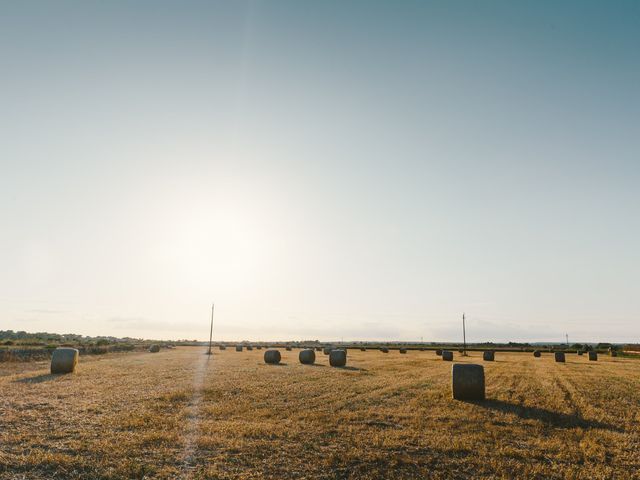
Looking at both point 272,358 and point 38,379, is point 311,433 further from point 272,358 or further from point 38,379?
point 272,358

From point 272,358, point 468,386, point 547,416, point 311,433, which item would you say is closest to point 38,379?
point 272,358

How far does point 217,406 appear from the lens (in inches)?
592

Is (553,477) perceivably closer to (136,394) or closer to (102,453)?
(102,453)

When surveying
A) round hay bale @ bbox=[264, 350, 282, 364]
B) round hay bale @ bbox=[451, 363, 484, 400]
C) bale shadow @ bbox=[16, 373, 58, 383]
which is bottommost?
bale shadow @ bbox=[16, 373, 58, 383]

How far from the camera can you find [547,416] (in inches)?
552

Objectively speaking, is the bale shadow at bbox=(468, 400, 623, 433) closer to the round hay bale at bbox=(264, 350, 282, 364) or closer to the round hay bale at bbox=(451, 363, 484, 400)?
the round hay bale at bbox=(451, 363, 484, 400)

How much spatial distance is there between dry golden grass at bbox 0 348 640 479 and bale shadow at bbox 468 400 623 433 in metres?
0.03

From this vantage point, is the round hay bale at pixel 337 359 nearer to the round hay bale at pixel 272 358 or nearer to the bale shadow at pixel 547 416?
the round hay bale at pixel 272 358

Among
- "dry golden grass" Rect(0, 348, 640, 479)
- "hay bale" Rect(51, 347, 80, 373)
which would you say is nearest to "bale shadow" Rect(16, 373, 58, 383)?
"hay bale" Rect(51, 347, 80, 373)

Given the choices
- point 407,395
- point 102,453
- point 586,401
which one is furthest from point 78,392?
point 586,401

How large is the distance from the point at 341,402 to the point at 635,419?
346 inches

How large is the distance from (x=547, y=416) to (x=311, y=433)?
7.54m

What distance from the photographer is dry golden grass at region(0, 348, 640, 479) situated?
880 cm

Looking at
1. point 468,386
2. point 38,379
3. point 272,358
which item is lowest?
point 38,379
